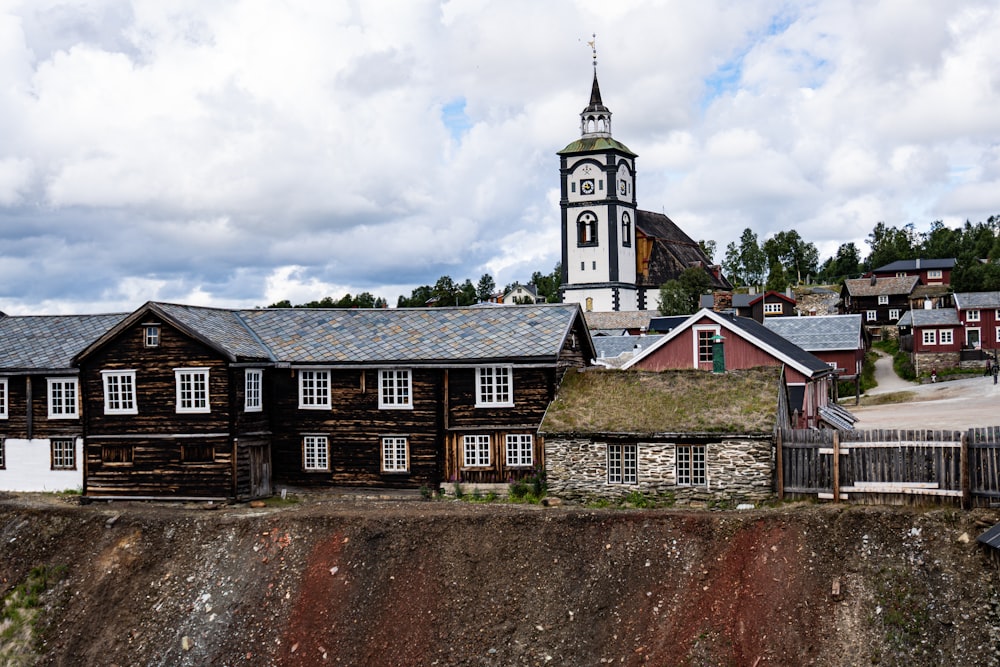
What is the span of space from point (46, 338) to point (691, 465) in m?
25.5

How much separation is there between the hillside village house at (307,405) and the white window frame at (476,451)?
5 centimetres

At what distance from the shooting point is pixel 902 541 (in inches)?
1045

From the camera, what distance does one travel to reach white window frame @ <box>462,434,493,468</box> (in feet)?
117

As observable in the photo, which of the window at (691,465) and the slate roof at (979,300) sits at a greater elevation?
the slate roof at (979,300)

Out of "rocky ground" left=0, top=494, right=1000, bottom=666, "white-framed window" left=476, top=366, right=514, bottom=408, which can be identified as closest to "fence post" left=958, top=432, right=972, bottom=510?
"rocky ground" left=0, top=494, right=1000, bottom=666

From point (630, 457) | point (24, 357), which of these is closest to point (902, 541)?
point (630, 457)

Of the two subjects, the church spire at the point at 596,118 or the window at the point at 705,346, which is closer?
the window at the point at 705,346

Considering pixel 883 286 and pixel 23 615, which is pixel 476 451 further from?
pixel 883 286

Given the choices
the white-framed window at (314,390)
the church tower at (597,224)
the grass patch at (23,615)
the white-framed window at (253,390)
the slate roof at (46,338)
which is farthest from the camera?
the church tower at (597,224)

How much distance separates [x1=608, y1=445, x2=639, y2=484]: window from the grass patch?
56.0 feet

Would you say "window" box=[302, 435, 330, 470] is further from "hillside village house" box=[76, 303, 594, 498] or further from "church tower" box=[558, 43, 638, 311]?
"church tower" box=[558, 43, 638, 311]

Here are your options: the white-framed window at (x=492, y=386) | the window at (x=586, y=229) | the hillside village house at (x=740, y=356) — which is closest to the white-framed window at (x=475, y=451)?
the white-framed window at (x=492, y=386)

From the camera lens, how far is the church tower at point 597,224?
97.2 meters

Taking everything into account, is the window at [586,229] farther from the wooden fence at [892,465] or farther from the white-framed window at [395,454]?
the wooden fence at [892,465]
